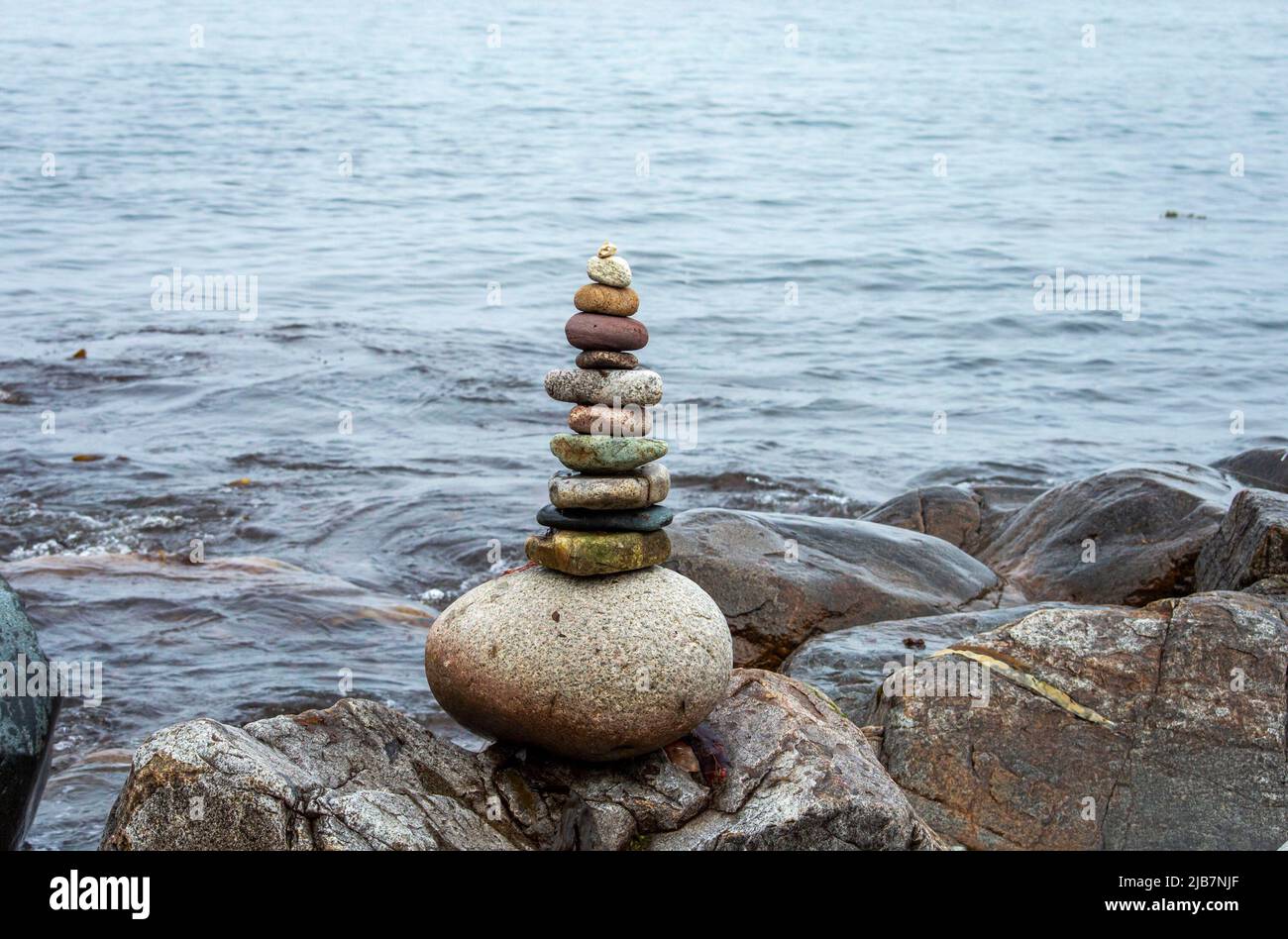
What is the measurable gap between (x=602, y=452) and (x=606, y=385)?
0.30 metres

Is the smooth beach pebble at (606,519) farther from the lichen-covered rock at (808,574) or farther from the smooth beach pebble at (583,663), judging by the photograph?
the lichen-covered rock at (808,574)

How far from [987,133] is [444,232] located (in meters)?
20.6

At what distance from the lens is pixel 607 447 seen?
612cm

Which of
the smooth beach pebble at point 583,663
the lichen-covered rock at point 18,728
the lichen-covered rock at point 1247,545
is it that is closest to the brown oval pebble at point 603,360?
the smooth beach pebble at point 583,663

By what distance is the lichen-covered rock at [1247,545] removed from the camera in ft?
27.2

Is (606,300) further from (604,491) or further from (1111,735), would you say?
(1111,735)

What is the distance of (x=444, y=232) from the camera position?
102 ft

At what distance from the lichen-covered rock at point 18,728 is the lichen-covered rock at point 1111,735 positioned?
3.96 m

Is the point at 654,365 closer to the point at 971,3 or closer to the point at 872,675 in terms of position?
the point at 872,675

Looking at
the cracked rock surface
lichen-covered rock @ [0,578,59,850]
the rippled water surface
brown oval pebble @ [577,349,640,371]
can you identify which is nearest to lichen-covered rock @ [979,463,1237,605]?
the rippled water surface

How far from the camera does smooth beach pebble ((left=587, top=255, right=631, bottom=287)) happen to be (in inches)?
243

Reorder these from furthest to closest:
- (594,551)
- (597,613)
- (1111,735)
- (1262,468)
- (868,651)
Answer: (1262,468) → (868,651) → (1111,735) → (594,551) → (597,613)

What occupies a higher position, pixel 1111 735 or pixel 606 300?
pixel 606 300

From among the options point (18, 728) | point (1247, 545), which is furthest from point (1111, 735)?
point (18, 728)
